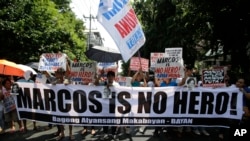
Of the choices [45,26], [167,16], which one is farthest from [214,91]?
[167,16]

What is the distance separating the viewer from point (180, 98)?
9.73 meters

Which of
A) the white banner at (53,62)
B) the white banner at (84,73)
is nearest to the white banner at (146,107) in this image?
the white banner at (53,62)

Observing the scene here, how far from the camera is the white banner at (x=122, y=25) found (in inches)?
358

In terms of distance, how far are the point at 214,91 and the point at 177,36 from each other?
18919mm

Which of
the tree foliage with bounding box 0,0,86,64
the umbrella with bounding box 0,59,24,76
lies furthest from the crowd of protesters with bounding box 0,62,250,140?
the tree foliage with bounding box 0,0,86,64

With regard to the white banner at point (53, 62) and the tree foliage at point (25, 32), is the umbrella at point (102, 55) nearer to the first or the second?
the tree foliage at point (25, 32)

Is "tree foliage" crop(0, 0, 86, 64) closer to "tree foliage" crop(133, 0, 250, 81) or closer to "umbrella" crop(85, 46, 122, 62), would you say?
"umbrella" crop(85, 46, 122, 62)

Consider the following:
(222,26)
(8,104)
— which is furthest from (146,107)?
(222,26)

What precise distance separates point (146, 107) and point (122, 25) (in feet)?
6.67

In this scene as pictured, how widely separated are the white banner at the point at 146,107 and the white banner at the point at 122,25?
3.54 feet

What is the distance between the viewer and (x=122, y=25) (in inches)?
365

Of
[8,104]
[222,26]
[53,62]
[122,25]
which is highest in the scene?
[222,26]

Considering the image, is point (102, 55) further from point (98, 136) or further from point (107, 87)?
point (107, 87)

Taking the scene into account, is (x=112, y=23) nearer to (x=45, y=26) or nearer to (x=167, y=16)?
(x=45, y=26)
